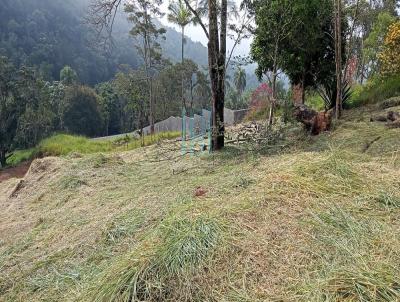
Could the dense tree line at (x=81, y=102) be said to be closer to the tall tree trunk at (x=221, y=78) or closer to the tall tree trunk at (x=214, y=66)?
the tall tree trunk at (x=221, y=78)

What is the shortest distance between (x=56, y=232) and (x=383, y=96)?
750cm

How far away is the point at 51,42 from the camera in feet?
151

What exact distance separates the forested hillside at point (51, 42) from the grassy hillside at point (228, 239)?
115 feet

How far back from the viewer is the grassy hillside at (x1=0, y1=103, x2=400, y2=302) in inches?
74.5

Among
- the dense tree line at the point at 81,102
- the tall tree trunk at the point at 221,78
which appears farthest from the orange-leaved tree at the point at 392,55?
the dense tree line at the point at 81,102

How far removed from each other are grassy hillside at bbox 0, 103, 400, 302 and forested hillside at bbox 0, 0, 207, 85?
3514 cm

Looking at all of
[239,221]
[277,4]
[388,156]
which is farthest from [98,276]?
[277,4]

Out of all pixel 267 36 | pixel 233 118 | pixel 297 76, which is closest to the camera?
pixel 267 36

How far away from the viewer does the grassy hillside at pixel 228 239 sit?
189cm

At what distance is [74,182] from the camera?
5285 mm

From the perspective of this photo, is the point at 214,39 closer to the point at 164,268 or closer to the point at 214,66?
the point at 214,66

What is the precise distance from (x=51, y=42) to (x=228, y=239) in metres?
48.9

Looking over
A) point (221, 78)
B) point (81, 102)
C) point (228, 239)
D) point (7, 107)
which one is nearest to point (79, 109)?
point (81, 102)

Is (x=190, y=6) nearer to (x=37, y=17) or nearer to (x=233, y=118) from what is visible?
(x=233, y=118)
